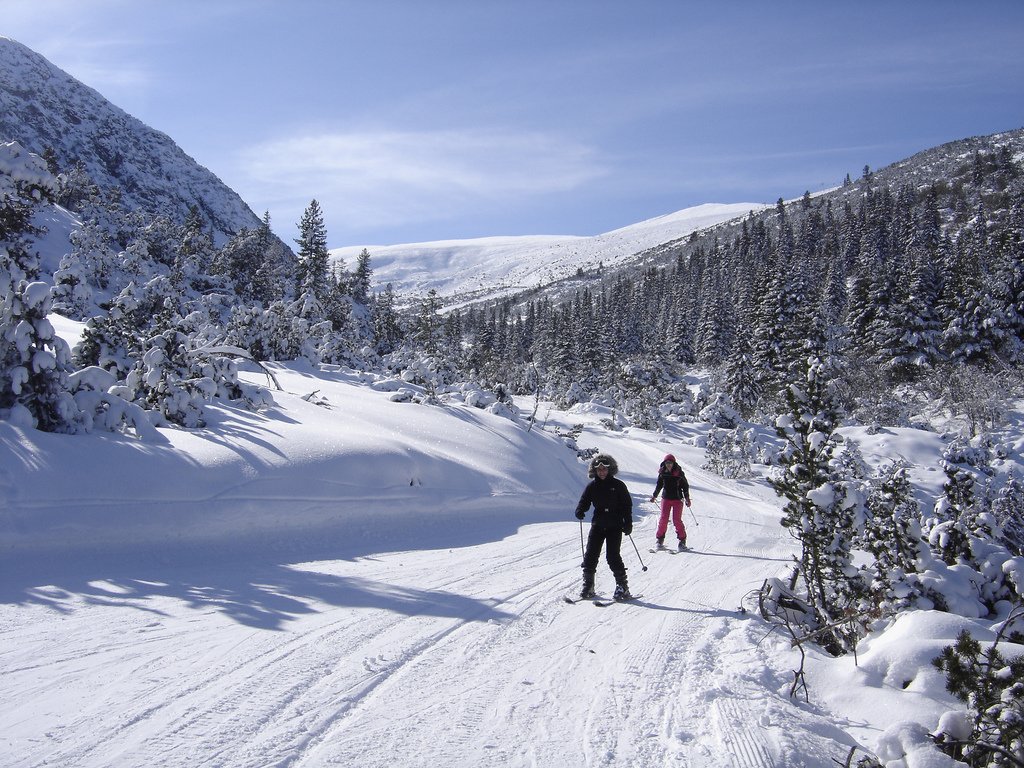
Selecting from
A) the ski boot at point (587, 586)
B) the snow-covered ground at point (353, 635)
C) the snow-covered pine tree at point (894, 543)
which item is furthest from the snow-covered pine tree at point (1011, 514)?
the ski boot at point (587, 586)

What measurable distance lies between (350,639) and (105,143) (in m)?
102

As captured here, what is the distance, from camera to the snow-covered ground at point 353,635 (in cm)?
333

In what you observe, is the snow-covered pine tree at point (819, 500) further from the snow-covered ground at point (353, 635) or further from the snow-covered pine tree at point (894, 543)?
the snow-covered ground at point (353, 635)

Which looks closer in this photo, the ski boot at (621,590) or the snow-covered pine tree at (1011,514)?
the ski boot at (621,590)

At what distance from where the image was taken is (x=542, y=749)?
3.32 m

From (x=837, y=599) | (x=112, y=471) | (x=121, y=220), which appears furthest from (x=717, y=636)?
(x=121, y=220)

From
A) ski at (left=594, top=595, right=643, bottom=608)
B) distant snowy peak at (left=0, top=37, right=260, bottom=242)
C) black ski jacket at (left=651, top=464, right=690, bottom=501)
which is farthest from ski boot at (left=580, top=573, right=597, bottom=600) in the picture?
distant snowy peak at (left=0, top=37, right=260, bottom=242)

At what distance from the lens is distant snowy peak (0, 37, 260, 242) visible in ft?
248

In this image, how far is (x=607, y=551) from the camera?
21.0 feet

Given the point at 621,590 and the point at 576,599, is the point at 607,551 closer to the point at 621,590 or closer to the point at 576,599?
the point at 621,590

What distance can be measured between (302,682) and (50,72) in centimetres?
11574

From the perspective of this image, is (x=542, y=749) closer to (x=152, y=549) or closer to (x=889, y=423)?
(x=152, y=549)

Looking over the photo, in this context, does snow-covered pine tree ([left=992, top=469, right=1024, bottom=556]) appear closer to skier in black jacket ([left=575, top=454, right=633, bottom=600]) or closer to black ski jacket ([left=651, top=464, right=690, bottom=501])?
black ski jacket ([left=651, top=464, right=690, bottom=501])

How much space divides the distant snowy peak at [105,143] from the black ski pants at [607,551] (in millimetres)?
83468
